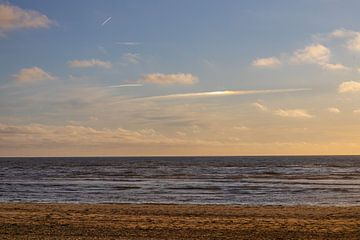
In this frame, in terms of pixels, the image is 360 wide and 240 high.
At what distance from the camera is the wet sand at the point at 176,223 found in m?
16.6

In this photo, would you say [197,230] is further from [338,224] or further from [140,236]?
[338,224]

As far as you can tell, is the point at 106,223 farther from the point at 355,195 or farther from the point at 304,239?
the point at 355,195

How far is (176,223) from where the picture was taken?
1967 cm

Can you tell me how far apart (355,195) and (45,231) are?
2731 cm

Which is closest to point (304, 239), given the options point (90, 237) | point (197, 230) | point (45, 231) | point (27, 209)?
point (197, 230)

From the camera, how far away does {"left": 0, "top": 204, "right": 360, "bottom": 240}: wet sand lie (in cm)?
1664

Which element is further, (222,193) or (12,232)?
(222,193)

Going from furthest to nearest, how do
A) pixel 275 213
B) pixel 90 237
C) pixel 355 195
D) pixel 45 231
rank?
pixel 355 195 < pixel 275 213 < pixel 45 231 < pixel 90 237

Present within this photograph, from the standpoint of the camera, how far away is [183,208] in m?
26.1

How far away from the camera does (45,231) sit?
17125 millimetres

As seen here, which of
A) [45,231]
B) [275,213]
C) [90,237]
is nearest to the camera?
[90,237]

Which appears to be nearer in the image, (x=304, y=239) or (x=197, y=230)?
(x=304, y=239)

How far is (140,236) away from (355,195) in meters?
25.8

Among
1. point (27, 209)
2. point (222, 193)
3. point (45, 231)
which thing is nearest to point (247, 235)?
point (45, 231)
